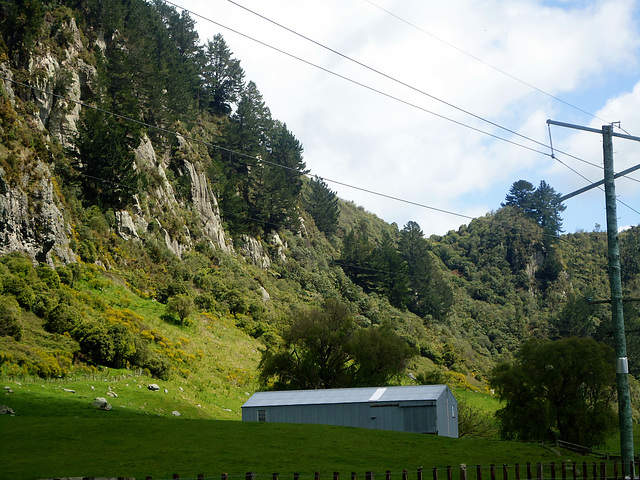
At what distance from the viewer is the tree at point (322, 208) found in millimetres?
149625

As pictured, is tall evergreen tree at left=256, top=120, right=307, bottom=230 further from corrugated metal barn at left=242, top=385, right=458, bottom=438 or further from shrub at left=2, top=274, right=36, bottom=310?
corrugated metal barn at left=242, top=385, right=458, bottom=438

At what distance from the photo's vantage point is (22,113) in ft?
245

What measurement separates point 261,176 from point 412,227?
46879 mm

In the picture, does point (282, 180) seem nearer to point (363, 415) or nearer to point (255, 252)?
point (255, 252)

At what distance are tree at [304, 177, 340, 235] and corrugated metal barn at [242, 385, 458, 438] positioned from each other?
321ft

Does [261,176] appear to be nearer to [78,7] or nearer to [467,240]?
[78,7]

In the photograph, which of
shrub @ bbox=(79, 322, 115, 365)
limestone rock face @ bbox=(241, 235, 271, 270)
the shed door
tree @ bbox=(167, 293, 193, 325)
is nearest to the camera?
the shed door

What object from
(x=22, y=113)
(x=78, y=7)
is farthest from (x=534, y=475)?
(x=78, y=7)

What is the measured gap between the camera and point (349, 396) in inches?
2014

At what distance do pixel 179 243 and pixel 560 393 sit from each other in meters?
54.6

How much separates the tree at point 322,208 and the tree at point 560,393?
93.6 m

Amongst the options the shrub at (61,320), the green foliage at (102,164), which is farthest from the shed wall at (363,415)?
the green foliage at (102,164)

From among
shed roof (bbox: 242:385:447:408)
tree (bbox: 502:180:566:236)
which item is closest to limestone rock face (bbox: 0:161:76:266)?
shed roof (bbox: 242:385:447:408)

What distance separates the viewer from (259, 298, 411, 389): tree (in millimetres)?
66688
